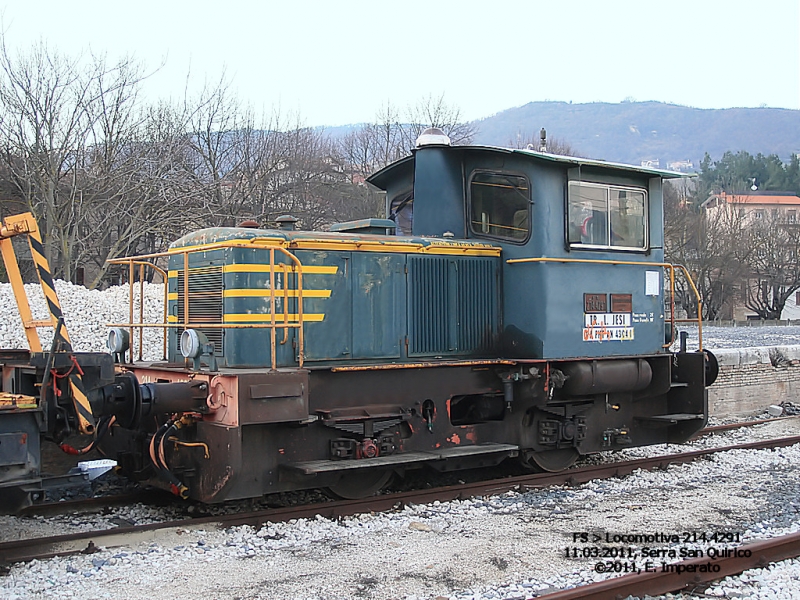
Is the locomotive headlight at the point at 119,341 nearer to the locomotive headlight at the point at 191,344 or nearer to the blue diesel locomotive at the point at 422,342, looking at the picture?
the blue diesel locomotive at the point at 422,342

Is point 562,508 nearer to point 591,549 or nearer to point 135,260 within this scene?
point 591,549

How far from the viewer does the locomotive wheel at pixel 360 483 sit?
7582 mm

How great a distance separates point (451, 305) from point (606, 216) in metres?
2.13

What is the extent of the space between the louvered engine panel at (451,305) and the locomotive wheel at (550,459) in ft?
4.45

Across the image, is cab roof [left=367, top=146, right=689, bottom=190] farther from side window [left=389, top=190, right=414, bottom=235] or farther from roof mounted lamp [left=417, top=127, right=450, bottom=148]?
side window [left=389, top=190, right=414, bottom=235]

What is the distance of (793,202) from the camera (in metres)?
88.1

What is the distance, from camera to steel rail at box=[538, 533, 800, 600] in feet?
16.1

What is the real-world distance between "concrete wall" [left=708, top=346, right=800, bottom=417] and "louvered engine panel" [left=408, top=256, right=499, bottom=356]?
7374 millimetres

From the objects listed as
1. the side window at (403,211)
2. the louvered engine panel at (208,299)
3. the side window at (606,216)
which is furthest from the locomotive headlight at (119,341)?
the side window at (606,216)

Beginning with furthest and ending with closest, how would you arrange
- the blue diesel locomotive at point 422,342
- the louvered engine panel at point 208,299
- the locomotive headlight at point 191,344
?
the louvered engine panel at point 208,299
the locomotive headlight at point 191,344
the blue diesel locomotive at point 422,342

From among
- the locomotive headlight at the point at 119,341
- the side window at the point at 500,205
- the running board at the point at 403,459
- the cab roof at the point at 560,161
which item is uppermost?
the cab roof at the point at 560,161

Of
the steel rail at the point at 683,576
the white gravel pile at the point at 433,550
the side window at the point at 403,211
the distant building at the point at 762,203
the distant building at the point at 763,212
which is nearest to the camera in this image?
the steel rail at the point at 683,576

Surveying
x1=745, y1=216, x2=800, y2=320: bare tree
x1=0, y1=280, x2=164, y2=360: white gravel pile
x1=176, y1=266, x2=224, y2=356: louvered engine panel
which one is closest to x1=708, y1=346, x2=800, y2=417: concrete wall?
x1=176, y1=266, x2=224, y2=356: louvered engine panel

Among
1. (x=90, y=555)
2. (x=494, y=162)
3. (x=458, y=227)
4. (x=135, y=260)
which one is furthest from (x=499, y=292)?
(x=90, y=555)
